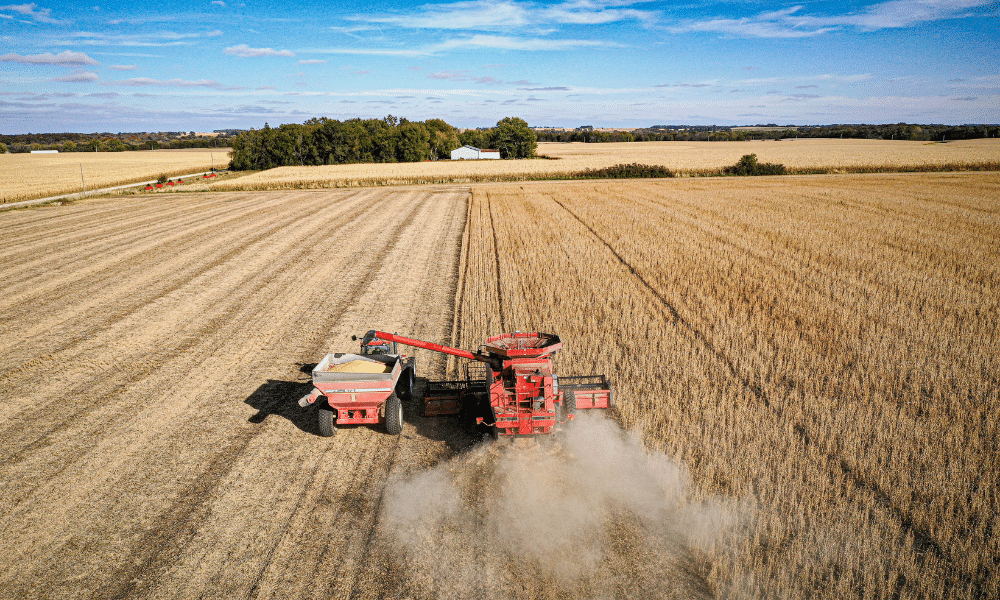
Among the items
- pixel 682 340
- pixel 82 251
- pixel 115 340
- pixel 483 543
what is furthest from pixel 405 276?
pixel 82 251

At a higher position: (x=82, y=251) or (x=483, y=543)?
(x=82, y=251)

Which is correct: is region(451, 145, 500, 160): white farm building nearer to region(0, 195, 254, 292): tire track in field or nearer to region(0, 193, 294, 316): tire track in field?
region(0, 195, 254, 292): tire track in field

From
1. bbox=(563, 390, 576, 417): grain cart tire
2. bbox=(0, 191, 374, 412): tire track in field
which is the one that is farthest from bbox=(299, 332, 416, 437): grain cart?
bbox=(0, 191, 374, 412): tire track in field

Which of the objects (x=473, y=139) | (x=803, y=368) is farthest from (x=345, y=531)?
(x=473, y=139)

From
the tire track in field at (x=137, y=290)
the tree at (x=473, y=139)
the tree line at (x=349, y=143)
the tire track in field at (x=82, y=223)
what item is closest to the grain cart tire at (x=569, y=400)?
the tire track in field at (x=137, y=290)

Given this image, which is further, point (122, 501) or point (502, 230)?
point (502, 230)

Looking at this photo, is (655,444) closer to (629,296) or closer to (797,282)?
(629,296)
